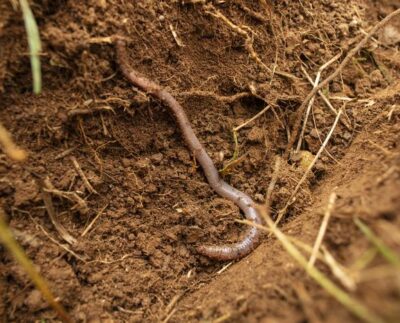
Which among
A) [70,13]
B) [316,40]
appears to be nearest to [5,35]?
[70,13]

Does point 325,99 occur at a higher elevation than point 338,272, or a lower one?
lower

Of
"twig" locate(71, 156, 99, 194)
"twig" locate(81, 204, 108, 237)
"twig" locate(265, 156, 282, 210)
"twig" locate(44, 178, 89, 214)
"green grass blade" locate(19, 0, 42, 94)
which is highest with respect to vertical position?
"green grass blade" locate(19, 0, 42, 94)


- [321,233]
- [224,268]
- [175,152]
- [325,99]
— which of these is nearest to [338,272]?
[321,233]

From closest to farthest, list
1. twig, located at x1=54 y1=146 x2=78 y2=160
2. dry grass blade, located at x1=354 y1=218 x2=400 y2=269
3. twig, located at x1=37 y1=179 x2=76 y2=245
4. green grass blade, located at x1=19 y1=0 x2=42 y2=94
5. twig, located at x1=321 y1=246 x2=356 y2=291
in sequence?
dry grass blade, located at x1=354 y1=218 x2=400 y2=269 → twig, located at x1=321 y1=246 x2=356 y2=291 → green grass blade, located at x1=19 y1=0 x2=42 y2=94 → twig, located at x1=37 y1=179 x2=76 y2=245 → twig, located at x1=54 y1=146 x2=78 y2=160

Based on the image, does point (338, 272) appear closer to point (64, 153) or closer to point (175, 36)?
point (64, 153)

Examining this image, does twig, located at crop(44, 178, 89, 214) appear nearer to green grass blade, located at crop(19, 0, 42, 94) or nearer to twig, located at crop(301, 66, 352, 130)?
green grass blade, located at crop(19, 0, 42, 94)

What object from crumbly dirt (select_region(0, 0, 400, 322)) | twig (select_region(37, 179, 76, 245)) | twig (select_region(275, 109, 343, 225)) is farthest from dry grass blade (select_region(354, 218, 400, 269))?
twig (select_region(37, 179, 76, 245))

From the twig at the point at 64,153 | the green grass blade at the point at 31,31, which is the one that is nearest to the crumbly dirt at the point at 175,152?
the twig at the point at 64,153
